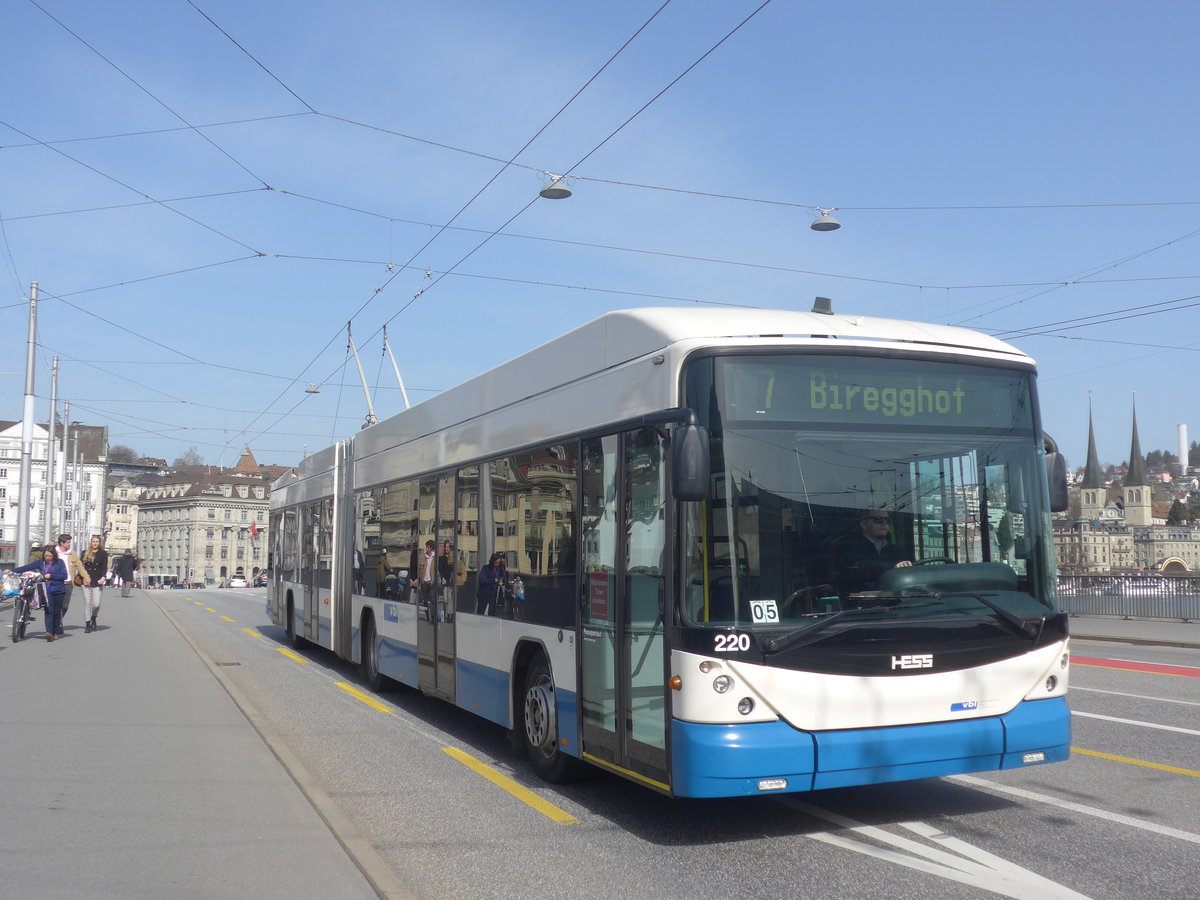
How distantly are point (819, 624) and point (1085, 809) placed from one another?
2310mm

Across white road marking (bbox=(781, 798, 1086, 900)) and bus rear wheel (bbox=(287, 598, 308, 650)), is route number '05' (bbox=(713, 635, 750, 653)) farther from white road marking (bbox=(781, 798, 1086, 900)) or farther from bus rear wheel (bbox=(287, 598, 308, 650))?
bus rear wheel (bbox=(287, 598, 308, 650))

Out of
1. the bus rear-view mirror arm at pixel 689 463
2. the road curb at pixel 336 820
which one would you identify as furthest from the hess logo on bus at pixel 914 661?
the road curb at pixel 336 820

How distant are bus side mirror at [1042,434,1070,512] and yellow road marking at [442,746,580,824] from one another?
3.34 metres

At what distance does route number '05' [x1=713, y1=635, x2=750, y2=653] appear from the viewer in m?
6.11

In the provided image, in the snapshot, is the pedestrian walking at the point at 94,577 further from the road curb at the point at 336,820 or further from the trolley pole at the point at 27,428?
the road curb at the point at 336,820

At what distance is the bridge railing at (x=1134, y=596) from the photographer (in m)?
27.4

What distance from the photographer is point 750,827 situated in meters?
6.85

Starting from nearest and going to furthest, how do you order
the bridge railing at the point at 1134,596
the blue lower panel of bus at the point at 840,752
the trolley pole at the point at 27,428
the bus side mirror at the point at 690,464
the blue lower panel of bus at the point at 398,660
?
the bus side mirror at the point at 690,464
the blue lower panel of bus at the point at 840,752
the blue lower panel of bus at the point at 398,660
the bridge railing at the point at 1134,596
the trolley pole at the point at 27,428

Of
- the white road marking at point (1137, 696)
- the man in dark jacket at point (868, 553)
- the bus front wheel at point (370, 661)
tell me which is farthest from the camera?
the bus front wheel at point (370, 661)

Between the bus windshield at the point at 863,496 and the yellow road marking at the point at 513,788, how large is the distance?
1.79 metres

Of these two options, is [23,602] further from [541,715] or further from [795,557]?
[795,557]

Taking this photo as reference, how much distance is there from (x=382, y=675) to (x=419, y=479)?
287 centimetres

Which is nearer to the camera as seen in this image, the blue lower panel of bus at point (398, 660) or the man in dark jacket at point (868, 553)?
the man in dark jacket at point (868, 553)

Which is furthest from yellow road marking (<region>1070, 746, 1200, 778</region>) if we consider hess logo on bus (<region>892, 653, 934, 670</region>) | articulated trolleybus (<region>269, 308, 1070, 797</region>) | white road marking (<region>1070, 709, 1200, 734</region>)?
hess logo on bus (<region>892, 653, 934, 670</region>)
